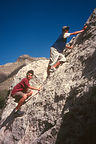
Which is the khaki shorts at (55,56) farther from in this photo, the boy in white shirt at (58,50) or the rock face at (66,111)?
the rock face at (66,111)

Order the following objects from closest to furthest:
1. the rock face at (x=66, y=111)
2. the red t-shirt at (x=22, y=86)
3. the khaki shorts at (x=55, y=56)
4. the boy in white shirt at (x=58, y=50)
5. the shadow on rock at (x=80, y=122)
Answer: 1. the shadow on rock at (x=80, y=122)
2. the rock face at (x=66, y=111)
3. the red t-shirt at (x=22, y=86)
4. the boy in white shirt at (x=58, y=50)
5. the khaki shorts at (x=55, y=56)

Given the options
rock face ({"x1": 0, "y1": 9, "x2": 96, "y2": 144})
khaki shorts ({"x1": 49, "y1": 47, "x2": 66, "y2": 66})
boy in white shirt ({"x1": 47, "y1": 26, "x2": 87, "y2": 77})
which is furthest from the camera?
khaki shorts ({"x1": 49, "y1": 47, "x2": 66, "y2": 66})

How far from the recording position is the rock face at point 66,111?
2711mm

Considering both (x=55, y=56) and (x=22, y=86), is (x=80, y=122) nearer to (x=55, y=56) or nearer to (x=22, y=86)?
(x=22, y=86)

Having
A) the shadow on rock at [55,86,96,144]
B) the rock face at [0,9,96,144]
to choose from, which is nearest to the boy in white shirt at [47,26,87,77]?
the rock face at [0,9,96,144]

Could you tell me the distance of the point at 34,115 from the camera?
157 inches

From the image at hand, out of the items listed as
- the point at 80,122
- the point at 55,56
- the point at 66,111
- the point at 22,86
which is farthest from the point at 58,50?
the point at 80,122

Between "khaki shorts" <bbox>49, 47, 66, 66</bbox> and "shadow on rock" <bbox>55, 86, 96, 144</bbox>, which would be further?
"khaki shorts" <bbox>49, 47, 66, 66</bbox>

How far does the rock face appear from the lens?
2711mm

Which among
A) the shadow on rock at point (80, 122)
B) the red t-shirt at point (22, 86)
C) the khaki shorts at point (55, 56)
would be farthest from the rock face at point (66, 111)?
the red t-shirt at point (22, 86)

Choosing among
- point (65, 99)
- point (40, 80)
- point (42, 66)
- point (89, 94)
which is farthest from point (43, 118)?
point (42, 66)

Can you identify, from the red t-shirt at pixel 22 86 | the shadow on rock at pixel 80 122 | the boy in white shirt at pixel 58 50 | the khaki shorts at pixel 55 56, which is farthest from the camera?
→ the khaki shorts at pixel 55 56

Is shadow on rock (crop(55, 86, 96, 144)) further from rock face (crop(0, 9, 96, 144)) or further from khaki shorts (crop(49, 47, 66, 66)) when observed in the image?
khaki shorts (crop(49, 47, 66, 66))

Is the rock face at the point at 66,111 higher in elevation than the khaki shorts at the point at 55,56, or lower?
lower
